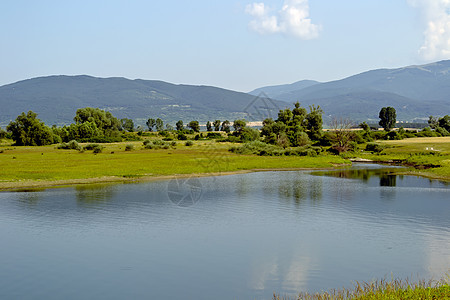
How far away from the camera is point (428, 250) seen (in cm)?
2806

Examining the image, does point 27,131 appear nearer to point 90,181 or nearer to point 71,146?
point 71,146

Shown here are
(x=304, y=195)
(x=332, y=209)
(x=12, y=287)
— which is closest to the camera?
(x=12, y=287)

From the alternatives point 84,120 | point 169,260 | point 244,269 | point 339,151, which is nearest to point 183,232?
point 169,260

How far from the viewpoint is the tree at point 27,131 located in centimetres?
12269

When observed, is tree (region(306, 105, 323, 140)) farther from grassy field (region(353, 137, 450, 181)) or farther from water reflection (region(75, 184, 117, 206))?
water reflection (region(75, 184, 117, 206))

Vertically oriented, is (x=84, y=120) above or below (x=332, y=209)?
above

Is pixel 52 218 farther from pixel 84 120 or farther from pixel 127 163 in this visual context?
pixel 84 120

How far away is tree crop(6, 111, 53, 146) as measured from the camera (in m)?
123

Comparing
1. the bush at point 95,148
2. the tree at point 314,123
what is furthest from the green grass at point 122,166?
the tree at point 314,123

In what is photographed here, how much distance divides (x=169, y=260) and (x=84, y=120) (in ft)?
482

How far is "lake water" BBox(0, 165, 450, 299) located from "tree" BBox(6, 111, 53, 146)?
76766 mm

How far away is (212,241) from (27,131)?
10746cm

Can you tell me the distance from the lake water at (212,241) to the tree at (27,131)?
76.8 metres

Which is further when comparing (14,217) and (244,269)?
(14,217)
